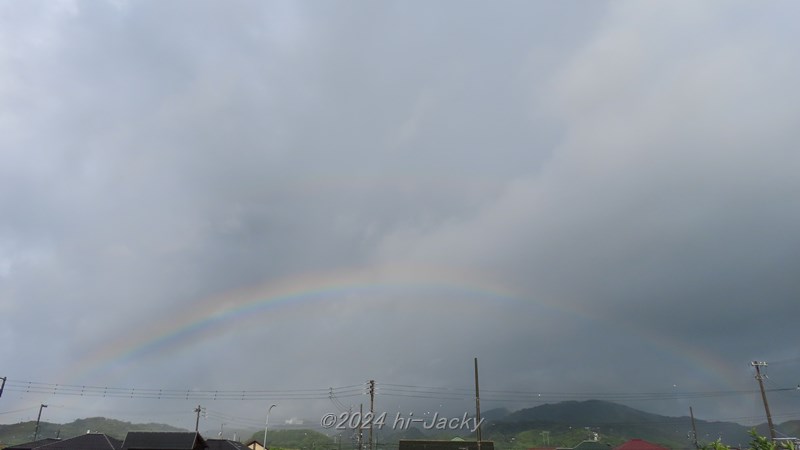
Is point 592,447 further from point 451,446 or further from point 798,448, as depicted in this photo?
point 798,448

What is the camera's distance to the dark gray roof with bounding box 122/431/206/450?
63.4 metres

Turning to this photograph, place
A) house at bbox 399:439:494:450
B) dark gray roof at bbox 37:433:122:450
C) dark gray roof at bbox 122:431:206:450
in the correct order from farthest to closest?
house at bbox 399:439:494:450, dark gray roof at bbox 37:433:122:450, dark gray roof at bbox 122:431:206:450

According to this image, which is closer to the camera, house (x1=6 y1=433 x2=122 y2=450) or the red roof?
house (x1=6 y1=433 x2=122 y2=450)

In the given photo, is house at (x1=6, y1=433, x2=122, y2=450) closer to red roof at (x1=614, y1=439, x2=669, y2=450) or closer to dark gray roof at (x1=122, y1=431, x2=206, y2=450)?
dark gray roof at (x1=122, y1=431, x2=206, y2=450)

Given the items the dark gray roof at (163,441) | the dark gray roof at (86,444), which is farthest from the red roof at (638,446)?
the dark gray roof at (86,444)

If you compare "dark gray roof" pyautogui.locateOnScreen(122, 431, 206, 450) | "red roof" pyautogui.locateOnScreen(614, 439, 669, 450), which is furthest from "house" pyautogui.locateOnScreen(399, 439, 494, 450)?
"dark gray roof" pyautogui.locateOnScreen(122, 431, 206, 450)

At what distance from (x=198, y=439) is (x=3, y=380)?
2725 centimetres

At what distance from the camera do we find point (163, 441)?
214 ft

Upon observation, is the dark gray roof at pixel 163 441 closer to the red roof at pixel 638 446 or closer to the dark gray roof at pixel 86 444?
the dark gray roof at pixel 86 444

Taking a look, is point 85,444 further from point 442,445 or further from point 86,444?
point 442,445

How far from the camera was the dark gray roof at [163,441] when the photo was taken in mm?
63359

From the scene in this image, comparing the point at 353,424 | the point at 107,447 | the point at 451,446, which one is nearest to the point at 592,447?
the point at 451,446

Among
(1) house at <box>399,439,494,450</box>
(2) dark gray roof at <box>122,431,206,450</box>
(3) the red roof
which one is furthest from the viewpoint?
(1) house at <box>399,439,494,450</box>

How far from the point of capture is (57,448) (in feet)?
216
